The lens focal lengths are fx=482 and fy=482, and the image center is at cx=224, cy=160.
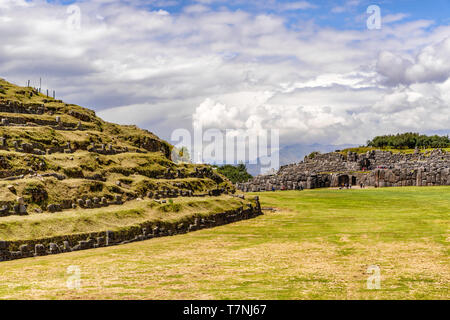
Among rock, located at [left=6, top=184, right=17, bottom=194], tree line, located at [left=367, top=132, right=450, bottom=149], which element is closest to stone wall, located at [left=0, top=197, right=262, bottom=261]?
rock, located at [left=6, top=184, right=17, bottom=194]

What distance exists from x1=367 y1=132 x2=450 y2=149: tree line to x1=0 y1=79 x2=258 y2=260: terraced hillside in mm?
90469

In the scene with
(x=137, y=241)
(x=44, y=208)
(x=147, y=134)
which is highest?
(x=147, y=134)

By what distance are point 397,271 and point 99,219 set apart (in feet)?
67.2

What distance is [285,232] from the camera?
121ft

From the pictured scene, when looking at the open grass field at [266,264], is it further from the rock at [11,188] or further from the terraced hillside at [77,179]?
the rock at [11,188]

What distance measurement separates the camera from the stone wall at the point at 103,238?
2803 centimetres

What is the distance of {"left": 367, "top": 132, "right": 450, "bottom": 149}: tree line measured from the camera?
135 m

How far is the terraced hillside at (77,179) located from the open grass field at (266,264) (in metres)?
2.05

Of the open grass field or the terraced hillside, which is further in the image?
the terraced hillside

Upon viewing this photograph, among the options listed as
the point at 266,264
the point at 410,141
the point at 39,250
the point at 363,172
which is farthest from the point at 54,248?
the point at 410,141

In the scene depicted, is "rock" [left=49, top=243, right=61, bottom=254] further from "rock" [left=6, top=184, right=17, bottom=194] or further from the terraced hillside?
"rock" [left=6, top=184, right=17, bottom=194]

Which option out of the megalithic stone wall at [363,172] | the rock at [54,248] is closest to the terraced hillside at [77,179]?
the rock at [54,248]

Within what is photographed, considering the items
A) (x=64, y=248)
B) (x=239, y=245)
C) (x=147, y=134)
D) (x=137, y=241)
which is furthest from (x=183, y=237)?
(x=147, y=134)
